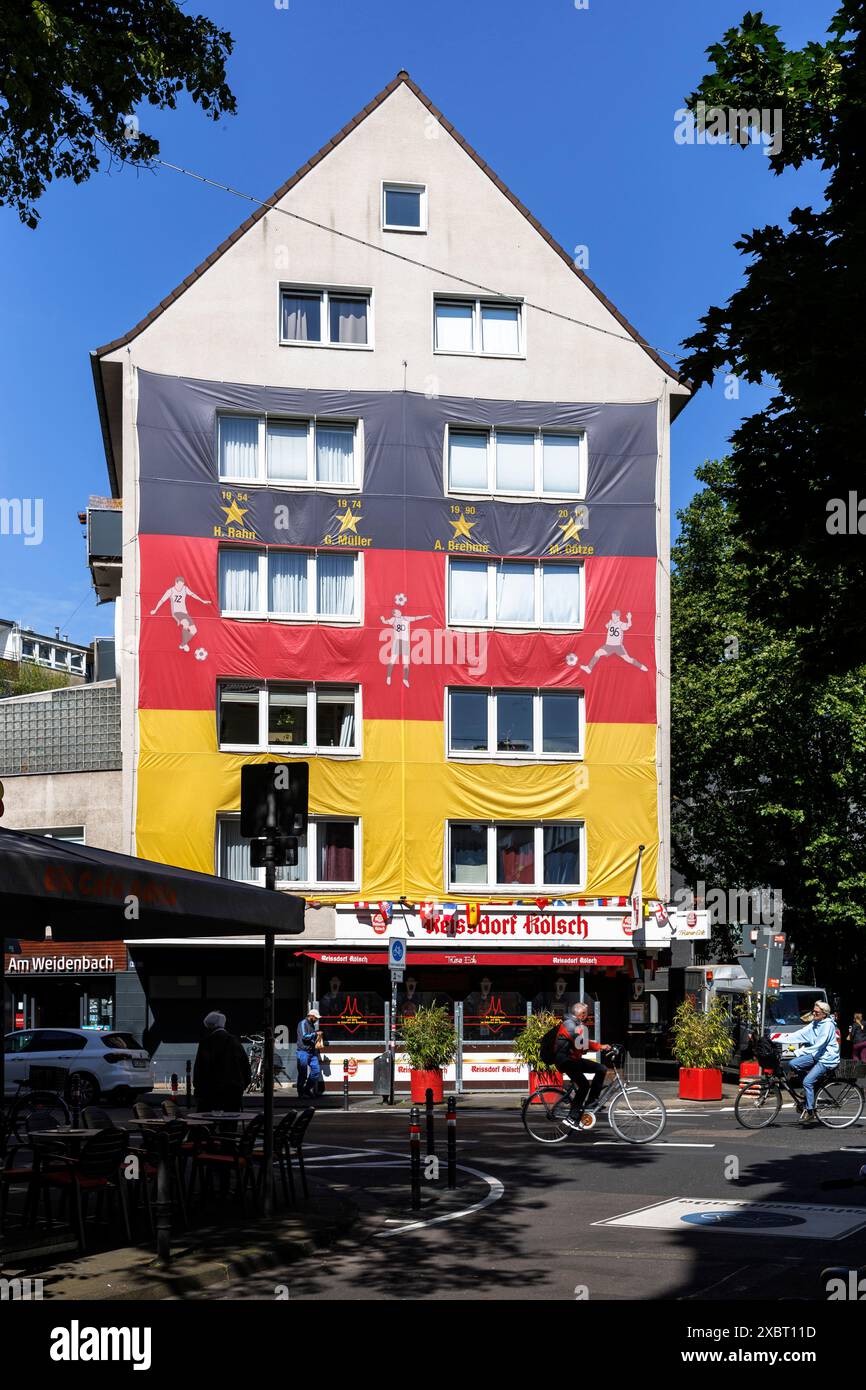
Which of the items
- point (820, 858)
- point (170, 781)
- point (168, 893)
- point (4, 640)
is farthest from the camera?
point (4, 640)

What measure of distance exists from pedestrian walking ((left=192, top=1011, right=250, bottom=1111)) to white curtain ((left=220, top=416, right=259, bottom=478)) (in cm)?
2414

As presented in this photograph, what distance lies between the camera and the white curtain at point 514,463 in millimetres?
Answer: 39156

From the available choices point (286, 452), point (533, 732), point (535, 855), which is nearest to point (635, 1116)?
point (535, 855)

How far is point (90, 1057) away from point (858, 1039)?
20.7 meters

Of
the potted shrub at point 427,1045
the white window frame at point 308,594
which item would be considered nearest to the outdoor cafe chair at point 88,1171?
the potted shrub at point 427,1045

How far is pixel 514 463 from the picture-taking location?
1545 inches

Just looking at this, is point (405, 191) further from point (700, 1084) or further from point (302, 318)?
point (700, 1084)

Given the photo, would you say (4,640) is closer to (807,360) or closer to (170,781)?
(170,781)

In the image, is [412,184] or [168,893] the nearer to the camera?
[168,893]

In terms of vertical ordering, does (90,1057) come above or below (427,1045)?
below

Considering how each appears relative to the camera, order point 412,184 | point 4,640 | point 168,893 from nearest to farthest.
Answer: point 168,893 < point 412,184 < point 4,640

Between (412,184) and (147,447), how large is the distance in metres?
9.47

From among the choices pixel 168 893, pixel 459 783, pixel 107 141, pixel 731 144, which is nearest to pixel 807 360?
pixel 731 144

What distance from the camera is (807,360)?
11.4m
